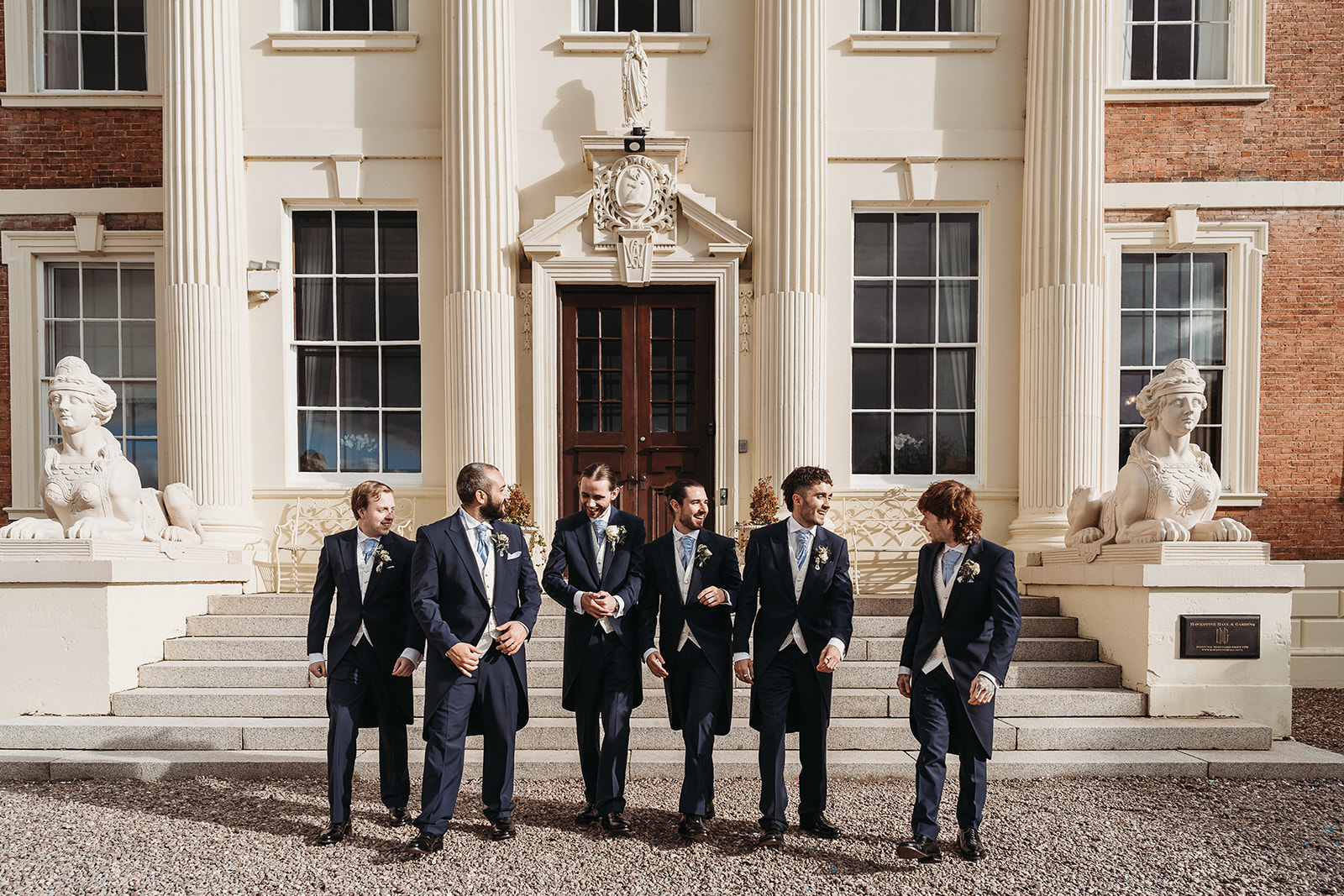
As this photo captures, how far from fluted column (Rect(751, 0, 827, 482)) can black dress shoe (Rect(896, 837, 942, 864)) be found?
4926 millimetres

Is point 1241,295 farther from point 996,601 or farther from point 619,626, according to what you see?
→ point 619,626

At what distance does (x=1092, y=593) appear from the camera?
7.05m

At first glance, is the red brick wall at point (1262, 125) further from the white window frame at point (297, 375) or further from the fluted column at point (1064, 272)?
the white window frame at point (297, 375)

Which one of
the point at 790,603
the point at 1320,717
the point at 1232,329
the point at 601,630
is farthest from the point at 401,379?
the point at 1320,717

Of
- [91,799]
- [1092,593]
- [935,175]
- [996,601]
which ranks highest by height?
[935,175]

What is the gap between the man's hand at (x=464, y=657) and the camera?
4.10m

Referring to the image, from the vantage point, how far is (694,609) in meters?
4.41

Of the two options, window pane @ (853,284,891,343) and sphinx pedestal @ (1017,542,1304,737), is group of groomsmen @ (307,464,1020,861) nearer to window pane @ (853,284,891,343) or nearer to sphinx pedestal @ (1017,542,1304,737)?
sphinx pedestal @ (1017,542,1304,737)

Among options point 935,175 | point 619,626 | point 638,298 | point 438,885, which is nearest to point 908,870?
point 619,626

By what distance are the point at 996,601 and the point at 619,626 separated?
1.90m

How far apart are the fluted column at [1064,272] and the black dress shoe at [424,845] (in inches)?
262

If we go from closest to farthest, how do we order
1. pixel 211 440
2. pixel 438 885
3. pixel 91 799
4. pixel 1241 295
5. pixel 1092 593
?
pixel 438 885 < pixel 91 799 < pixel 1092 593 < pixel 211 440 < pixel 1241 295

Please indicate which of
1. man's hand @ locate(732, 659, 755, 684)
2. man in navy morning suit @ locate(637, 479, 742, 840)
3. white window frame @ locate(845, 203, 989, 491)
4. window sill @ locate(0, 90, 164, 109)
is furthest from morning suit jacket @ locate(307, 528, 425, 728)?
window sill @ locate(0, 90, 164, 109)

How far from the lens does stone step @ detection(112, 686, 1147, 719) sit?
6.06 m
